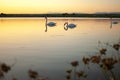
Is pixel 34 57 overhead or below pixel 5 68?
below

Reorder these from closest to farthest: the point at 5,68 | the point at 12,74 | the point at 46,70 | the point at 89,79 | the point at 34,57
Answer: the point at 5,68
the point at 89,79
the point at 12,74
the point at 46,70
the point at 34,57

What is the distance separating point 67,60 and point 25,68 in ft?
7.05

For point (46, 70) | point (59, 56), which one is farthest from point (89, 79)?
point (59, 56)

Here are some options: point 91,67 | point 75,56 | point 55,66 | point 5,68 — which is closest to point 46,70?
point 55,66

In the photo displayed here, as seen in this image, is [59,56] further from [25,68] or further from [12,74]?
[12,74]

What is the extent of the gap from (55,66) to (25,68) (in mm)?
958

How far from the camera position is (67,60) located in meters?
13.3

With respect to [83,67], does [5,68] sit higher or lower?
higher

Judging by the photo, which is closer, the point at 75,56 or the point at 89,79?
the point at 89,79

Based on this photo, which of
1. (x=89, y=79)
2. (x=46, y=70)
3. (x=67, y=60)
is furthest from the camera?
(x=67, y=60)

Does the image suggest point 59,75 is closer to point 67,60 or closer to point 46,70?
point 46,70

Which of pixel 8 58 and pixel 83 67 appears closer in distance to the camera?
pixel 83 67

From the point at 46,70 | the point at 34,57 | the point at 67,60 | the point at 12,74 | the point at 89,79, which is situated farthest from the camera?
the point at 34,57

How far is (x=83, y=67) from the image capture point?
11008 mm
